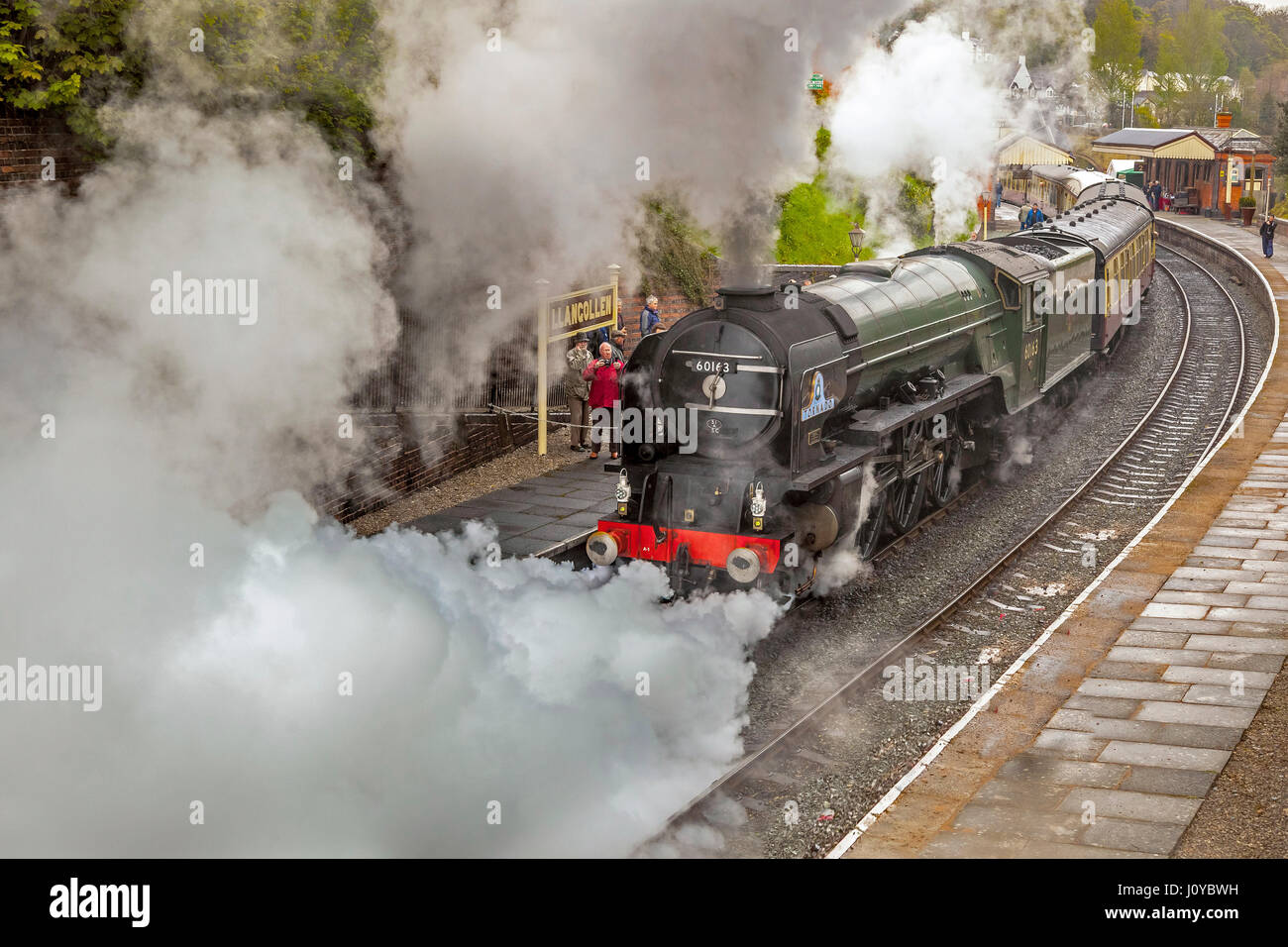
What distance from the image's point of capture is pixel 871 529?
1122 cm

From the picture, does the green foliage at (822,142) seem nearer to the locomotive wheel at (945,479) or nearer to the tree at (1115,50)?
the locomotive wheel at (945,479)

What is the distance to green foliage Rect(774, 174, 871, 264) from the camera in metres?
25.7

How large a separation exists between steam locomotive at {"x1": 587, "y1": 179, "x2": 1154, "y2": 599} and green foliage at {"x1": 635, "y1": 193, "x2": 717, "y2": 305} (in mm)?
5098

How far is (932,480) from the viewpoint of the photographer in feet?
41.8

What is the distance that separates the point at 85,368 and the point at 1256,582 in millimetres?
9524

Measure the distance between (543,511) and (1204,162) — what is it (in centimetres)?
4850

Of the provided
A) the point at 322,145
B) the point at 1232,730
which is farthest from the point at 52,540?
the point at 1232,730

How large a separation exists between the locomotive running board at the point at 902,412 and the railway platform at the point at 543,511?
2.74 meters

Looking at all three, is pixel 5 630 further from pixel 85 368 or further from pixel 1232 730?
pixel 1232 730

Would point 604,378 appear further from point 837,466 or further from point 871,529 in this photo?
point 837,466

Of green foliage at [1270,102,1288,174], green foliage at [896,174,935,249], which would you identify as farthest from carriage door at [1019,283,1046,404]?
green foliage at [1270,102,1288,174]

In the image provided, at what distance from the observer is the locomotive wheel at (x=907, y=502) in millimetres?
11727
